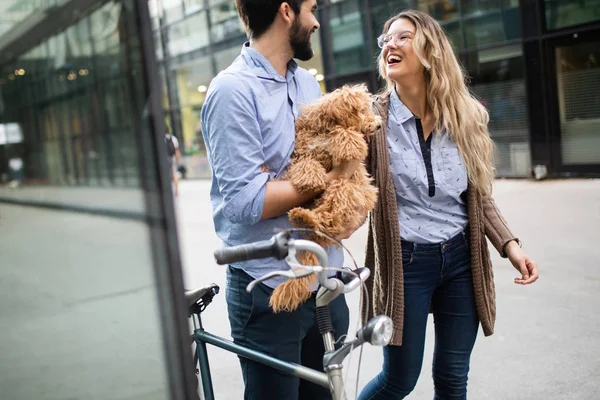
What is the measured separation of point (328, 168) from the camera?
1849 millimetres

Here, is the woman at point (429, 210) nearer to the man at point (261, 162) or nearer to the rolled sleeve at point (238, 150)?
the man at point (261, 162)

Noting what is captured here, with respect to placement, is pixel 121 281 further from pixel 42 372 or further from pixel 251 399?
pixel 251 399

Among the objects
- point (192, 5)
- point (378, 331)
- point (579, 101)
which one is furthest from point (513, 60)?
point (192, 5)

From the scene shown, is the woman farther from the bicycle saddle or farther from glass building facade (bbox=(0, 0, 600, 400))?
glass building facade (bbox=(0, 0, 600, 400))

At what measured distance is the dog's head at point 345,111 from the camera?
5.95 ft

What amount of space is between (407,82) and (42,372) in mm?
1751

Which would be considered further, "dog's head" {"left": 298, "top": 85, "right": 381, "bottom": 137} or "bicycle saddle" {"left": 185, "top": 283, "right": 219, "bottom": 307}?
"bicycle saddle" {"left": 185, "top": 283, "right": 219, "bottom": 307}

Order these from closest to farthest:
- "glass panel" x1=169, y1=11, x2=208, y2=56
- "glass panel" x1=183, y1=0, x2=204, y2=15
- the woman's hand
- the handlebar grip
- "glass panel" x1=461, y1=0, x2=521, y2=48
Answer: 1. the handlebar grip
2. the woman's hand
3. "glass panel" x1=461, y1=0, x2=521, y2=48
4. "glass panel" x1=183, y1=0, x2=204, y2=15
5. "glass panel" x1=169, y1=11, x2=208, y2=56

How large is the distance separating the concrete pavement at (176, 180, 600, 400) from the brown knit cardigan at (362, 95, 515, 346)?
2.56ft

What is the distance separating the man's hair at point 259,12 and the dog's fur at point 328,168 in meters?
0.29

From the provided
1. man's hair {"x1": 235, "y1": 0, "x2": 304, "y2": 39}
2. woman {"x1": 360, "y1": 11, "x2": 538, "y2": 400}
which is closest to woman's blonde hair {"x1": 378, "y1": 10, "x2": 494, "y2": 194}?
woman {"x1": 360, "y1": 11, "x2": 538, "y2": 400}

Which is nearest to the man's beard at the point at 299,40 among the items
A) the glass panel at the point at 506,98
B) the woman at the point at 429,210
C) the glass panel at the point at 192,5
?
the woman at the point at 429,210

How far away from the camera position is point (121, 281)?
1.22m

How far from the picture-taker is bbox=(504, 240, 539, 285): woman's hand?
2.53m
